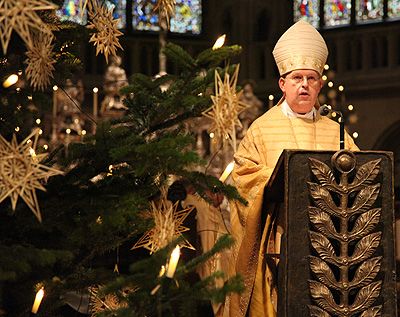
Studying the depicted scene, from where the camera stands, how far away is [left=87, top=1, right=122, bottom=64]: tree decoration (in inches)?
141

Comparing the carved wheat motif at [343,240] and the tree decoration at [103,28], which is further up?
the tree decoration at [103,28]

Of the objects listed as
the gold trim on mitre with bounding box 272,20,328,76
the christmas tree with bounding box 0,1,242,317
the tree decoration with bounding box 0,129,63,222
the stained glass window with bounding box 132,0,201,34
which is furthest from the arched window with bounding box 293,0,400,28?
the tree decoration with bounding box 0,129,63,222

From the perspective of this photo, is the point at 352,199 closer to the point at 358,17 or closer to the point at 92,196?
the point at 92,196

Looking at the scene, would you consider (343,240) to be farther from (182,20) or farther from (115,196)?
(182,20)

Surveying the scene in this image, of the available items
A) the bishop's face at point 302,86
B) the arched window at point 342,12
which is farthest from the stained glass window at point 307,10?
the bishop's face at point 302,86

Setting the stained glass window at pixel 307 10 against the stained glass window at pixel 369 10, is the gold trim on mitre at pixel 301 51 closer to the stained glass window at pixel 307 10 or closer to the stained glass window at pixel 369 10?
the stained glass window at pixel 369 10

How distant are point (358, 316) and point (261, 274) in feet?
2.20

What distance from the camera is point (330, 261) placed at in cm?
394

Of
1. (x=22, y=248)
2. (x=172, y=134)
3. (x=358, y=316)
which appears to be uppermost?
(x=172, y=134)

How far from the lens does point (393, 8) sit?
14.8 meters

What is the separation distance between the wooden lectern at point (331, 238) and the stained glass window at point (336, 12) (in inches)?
443

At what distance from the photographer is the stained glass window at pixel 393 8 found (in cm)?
1472

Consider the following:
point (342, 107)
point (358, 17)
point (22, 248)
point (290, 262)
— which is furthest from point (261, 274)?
point (358, 17)

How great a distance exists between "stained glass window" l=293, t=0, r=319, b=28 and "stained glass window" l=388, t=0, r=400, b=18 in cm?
84
